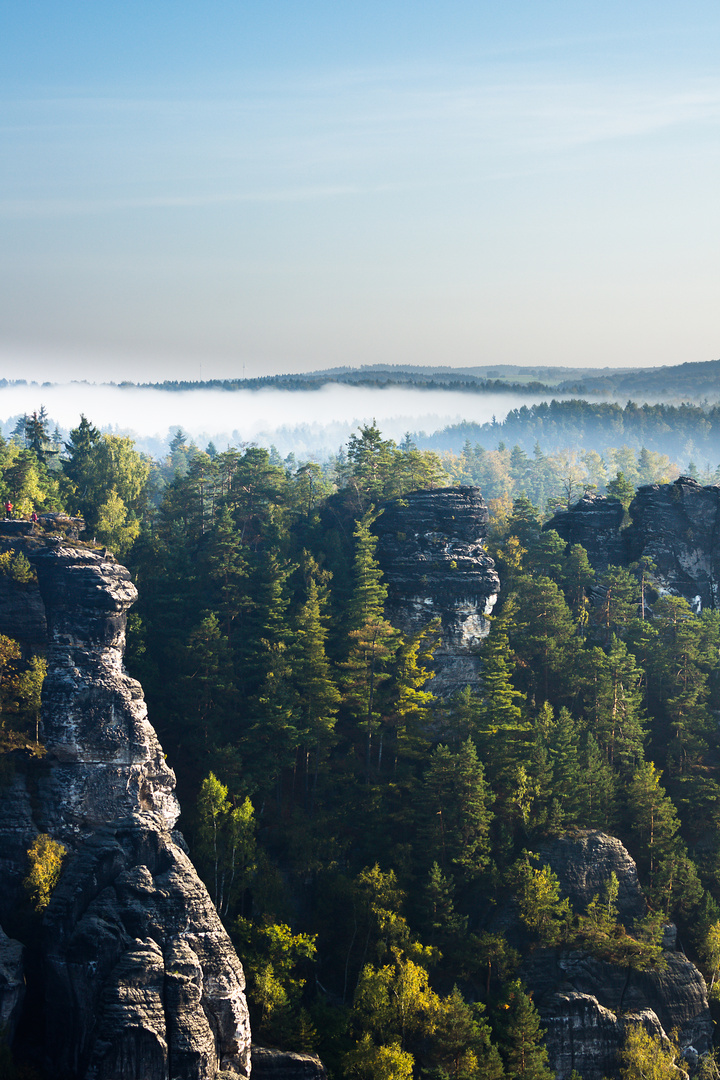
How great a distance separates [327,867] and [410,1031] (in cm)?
995

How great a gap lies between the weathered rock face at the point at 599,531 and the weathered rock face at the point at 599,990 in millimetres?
26404

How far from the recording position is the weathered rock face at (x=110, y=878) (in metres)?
46.5

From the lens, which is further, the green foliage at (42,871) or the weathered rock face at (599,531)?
the weathered rock face at (599,531)

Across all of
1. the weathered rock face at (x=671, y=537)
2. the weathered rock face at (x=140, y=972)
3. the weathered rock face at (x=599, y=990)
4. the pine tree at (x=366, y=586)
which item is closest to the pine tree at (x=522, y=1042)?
the weathered rock face at (x=599, y=990)

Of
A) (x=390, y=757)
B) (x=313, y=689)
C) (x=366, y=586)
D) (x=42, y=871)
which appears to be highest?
(x=366, y=586)

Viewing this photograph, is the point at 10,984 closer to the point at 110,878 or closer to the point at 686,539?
the point at 110,878

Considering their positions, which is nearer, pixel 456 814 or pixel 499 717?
pixel 456 814

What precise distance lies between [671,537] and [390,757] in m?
30.3

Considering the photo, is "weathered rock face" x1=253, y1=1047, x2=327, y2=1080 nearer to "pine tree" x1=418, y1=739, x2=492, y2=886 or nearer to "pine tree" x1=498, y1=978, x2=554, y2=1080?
"pine tree" x1=498, y1=978, x2=554, y2=1080

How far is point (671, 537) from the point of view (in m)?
78.2

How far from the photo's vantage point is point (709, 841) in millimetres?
61594

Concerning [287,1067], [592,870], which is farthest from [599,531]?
[287,1067]

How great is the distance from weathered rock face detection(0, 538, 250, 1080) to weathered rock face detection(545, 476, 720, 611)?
39.5m

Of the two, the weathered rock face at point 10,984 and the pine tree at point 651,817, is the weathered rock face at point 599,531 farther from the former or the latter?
the weathered rock face at point 10,984
